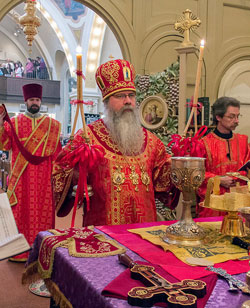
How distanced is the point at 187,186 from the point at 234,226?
0.88 ft

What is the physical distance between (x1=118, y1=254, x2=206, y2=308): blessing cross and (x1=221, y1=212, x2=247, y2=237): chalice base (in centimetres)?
55

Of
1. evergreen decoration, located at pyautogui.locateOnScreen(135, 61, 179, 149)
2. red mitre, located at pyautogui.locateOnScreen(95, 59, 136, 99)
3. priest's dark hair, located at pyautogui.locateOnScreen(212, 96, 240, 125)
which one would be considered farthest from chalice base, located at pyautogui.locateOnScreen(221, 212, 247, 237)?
evergreen decoration, located at pyautogui.locateOnScreen(135, 61, 179, 149)

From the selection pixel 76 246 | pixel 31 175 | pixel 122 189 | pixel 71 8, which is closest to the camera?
pixel 76 246

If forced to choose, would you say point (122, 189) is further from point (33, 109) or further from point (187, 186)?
point (33, 109)

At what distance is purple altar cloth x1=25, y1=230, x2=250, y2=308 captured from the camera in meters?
1.08

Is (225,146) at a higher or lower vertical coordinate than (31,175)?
higher

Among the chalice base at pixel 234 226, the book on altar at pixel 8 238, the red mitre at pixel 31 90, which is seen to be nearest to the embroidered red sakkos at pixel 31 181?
the red mitre at pixel 31 90

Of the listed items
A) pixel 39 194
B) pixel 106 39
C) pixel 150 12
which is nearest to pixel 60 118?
pixel 106 39

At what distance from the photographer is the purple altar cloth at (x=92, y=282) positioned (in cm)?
108

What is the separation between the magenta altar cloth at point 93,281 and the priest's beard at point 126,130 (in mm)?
977

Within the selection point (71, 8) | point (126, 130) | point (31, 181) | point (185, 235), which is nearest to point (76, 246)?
point (185, 235)

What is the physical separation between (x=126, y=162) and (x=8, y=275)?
81.9 inches

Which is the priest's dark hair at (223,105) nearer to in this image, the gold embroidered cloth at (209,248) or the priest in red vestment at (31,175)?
the gold embroidered cloth at (209,248)

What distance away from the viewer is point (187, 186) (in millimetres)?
1599
